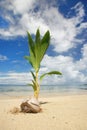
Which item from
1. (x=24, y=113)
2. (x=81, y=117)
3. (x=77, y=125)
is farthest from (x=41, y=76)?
(x=77, y=125)

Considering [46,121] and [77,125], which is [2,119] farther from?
[77,125]

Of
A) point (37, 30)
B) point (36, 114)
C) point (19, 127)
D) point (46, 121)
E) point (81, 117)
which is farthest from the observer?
point (37, 30)

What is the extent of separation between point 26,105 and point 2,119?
38.5 inches

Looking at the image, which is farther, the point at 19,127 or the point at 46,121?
the point at 46,121

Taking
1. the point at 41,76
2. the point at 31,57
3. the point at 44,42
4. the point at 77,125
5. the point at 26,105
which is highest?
the point at 44,42

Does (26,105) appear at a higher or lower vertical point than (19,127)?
higher

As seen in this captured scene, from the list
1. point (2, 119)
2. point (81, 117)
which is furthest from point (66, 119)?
point (2, 119)

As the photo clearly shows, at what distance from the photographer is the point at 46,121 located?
5.04 m

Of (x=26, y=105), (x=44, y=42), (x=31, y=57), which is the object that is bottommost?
(x=26, y=105)

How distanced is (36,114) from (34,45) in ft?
10.5

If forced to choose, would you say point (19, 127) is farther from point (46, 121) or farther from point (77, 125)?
point (77, 125)

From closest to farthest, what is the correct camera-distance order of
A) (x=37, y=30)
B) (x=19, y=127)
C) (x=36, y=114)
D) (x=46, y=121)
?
(x=19, y=127) < (x=46, y=121) < (x=36, y=114) < (x=37, y=30)

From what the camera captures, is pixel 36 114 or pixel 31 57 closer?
pixel 36 114

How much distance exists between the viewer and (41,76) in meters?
8.17
